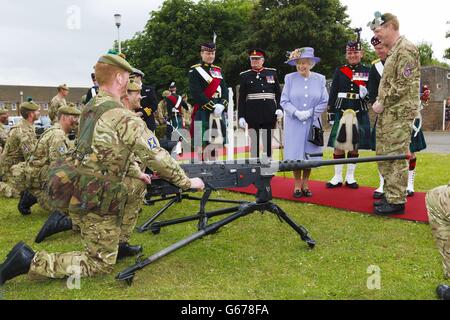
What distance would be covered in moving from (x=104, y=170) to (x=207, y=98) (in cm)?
366

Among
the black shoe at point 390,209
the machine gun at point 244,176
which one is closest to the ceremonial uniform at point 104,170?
the machine gun at point 244,176

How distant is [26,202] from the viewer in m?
6.10

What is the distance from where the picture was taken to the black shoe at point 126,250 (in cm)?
420

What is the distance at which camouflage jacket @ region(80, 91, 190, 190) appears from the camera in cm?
342

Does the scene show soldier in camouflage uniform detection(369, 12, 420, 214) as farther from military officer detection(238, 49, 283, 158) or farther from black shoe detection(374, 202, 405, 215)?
military officer detection(238, 49, 283, 158)

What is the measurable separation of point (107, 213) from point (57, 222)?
5.15 feet

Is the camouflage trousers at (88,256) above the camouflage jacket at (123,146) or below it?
below

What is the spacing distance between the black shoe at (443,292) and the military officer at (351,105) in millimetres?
3452

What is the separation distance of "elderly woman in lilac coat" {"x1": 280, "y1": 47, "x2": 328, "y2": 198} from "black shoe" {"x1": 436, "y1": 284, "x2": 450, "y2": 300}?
343 centimetres

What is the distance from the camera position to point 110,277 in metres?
3.69

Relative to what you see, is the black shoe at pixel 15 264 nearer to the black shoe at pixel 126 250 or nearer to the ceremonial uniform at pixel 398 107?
the black shoe at pixel 126 250

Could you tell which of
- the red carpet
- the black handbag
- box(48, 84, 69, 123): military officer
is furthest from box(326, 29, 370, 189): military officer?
box(48, 84, 69, 123): military officer

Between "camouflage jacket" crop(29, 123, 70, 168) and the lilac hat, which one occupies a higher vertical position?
the lilac hat

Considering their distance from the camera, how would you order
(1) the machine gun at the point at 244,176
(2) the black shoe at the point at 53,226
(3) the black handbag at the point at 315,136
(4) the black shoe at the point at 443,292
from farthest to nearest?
(3) the black handbag at the point at 315,136 < (2) the black shoe at the point at 53,226 < (1) the machine gun at the point at 244,176 < (4) the black shoe at the point at 443,292
